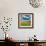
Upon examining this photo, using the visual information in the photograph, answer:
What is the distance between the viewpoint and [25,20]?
18.3ft

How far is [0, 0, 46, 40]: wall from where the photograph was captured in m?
5.54

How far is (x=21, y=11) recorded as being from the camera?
5.57 m

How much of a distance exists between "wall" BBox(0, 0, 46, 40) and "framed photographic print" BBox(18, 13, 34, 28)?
0.38 ft

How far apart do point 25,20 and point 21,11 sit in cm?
38

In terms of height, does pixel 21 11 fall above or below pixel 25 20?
above

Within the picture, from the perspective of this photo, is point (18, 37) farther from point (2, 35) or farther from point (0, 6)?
point (0, 6)

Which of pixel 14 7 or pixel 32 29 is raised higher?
pixel 14 7

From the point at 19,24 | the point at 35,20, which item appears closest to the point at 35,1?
the point at 35,20

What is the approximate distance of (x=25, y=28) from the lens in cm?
557

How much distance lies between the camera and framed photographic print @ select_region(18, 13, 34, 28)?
5.55 meters

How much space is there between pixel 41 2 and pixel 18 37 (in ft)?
5.38

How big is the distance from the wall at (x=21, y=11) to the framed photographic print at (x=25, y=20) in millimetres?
116

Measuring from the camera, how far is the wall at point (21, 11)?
5539 millimetres

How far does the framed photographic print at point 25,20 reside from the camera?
18.2 feet
